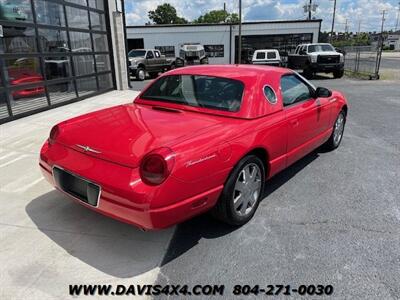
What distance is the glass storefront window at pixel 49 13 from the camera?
8453mm

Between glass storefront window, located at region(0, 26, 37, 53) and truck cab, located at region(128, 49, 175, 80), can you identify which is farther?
truck cab, located at region(128, 49, 175, 80)

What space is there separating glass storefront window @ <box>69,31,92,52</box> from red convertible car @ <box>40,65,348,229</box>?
23.6 feet

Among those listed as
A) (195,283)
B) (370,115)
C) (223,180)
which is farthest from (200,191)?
(370,115)

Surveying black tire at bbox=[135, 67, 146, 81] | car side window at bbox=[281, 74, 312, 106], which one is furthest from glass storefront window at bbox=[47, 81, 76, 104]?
black tire at bbox=[135, 67, 146, 81]

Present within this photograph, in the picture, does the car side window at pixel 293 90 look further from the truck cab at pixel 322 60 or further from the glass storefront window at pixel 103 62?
the truck cab at pixel 322 60

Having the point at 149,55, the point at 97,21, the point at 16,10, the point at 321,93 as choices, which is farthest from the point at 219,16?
the point at 321,93

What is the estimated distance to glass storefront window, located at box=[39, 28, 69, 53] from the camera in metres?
8.62

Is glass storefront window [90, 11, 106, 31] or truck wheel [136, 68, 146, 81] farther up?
glass storefront window [90, 11, 106, 31]

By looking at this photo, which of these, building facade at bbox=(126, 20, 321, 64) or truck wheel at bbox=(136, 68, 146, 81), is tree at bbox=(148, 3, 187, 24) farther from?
truck wheel at bbox=(136, 68, 146, 81)

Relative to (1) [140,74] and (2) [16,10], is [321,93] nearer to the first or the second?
(2) [16,10]

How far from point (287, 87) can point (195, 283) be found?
2.56 metres

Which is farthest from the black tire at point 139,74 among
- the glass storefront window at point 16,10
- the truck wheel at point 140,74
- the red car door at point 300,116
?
the red car door at point 300,116

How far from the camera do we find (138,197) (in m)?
2.35

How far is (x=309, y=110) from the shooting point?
4.09 meters
